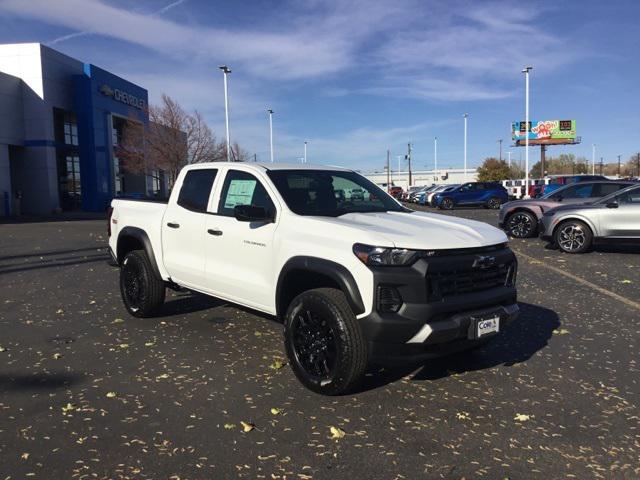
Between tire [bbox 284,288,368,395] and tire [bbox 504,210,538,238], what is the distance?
11947 millimetres

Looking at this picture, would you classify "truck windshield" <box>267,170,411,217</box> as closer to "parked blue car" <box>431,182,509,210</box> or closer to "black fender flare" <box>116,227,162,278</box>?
"black fender flare" <box>116,227,162,278</box>

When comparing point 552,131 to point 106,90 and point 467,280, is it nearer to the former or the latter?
point 106,90

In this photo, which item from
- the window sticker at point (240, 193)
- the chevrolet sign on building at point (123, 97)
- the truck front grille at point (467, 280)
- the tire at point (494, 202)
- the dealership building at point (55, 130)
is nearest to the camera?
the truck front grille at point (467, 280)

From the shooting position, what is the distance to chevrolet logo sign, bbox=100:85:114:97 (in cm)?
3545

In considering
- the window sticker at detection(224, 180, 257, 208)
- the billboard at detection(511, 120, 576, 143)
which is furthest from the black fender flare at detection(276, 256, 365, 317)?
the billboard at detection(511, 120, 576, 143)

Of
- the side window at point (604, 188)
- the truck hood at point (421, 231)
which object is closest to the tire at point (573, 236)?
the side window at point (604, 188)

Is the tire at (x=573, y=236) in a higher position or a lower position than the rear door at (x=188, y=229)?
lower

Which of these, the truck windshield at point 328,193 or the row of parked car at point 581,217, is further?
the row of parked car at point 581,217

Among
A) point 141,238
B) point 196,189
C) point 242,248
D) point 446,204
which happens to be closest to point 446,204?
point 446,204

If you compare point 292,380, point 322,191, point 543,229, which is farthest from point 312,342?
point 543,229

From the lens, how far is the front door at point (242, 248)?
4.76 m

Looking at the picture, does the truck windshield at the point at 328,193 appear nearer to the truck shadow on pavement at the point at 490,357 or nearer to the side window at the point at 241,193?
the side window at the point at 241,193

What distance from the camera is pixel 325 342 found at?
4.17 m

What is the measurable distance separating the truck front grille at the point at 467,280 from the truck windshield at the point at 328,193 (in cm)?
125
